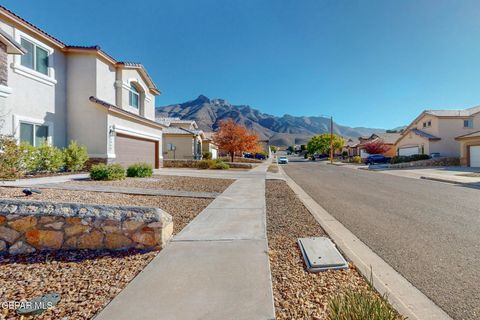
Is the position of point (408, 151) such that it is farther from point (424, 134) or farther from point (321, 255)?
point (321, 255)

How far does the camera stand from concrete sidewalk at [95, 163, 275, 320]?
2531mm

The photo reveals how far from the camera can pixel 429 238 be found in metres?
5.06

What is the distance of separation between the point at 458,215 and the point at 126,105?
19655mm

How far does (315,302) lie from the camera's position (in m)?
2.76

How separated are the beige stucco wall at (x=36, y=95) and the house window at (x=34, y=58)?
0.72 feet

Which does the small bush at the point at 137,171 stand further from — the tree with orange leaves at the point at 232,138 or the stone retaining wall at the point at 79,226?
the tree with orange leaves at the point at 232,138

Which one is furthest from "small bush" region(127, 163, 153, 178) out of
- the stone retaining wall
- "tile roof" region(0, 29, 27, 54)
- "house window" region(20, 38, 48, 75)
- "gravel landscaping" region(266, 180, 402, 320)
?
"gravel landscaping" region(266, 180, 402, 320)

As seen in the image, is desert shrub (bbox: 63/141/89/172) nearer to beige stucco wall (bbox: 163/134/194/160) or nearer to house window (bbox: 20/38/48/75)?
house window (bbox: 20/38/48/75)

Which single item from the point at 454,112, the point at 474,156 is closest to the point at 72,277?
the point at 474,156

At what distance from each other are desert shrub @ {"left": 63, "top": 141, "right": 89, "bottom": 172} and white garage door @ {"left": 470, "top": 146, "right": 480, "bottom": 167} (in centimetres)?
3540

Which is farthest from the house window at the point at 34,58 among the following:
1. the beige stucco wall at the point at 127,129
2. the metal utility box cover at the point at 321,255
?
the metal utility box cover at the point at 321,255

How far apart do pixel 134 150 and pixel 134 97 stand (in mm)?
5273

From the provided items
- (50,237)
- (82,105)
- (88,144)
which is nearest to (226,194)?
(50,237)

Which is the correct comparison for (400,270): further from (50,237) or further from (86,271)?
(50,237)
